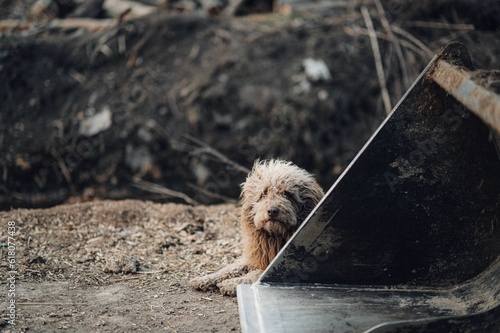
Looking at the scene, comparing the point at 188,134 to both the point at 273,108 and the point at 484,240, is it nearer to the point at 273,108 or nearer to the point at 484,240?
the point at 273,108

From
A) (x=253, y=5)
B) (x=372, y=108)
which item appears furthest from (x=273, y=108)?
(x=253, y=5)

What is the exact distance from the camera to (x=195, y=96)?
10.0 meters

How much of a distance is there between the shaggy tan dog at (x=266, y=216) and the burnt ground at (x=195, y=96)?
118 inches

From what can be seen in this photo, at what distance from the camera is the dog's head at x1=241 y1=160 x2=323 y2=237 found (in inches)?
172

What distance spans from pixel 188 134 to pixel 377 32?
12.6ft

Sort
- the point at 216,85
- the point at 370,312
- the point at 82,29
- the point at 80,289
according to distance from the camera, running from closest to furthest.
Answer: the point at 370,312
the point at 80,289
the point at 216,85
the point at 82,29

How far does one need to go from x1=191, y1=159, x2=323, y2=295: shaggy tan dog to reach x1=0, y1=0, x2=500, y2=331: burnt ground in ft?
9.82

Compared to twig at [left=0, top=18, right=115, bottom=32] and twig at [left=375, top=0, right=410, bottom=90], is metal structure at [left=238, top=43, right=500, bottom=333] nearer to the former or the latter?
twig at [left=375, top=0, right=410, bottom=90]

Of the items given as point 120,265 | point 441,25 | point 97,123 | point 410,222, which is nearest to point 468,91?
point 410,222

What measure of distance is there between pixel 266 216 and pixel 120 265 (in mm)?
1427

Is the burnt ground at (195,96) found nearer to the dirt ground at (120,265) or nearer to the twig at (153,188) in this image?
the twig at (153,188)

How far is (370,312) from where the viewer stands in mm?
3451

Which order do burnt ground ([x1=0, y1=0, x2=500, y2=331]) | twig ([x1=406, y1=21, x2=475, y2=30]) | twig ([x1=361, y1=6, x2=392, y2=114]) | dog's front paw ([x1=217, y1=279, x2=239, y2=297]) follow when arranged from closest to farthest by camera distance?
dog's front paw ([x1=217, y1=279, x2=239, y2=297]), burnt ground ([x1=0, y1=0, x2=500, y2=331]), twig ([x1=406, y1=21, x2=475, y2=30]), twig ([x1=361, y1=6, x2=392, y2=114])

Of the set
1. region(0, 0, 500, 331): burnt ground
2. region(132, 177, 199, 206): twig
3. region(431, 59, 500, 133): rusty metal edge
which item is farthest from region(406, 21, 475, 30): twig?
region(431, 59, 500, 133): rusty metal edge
